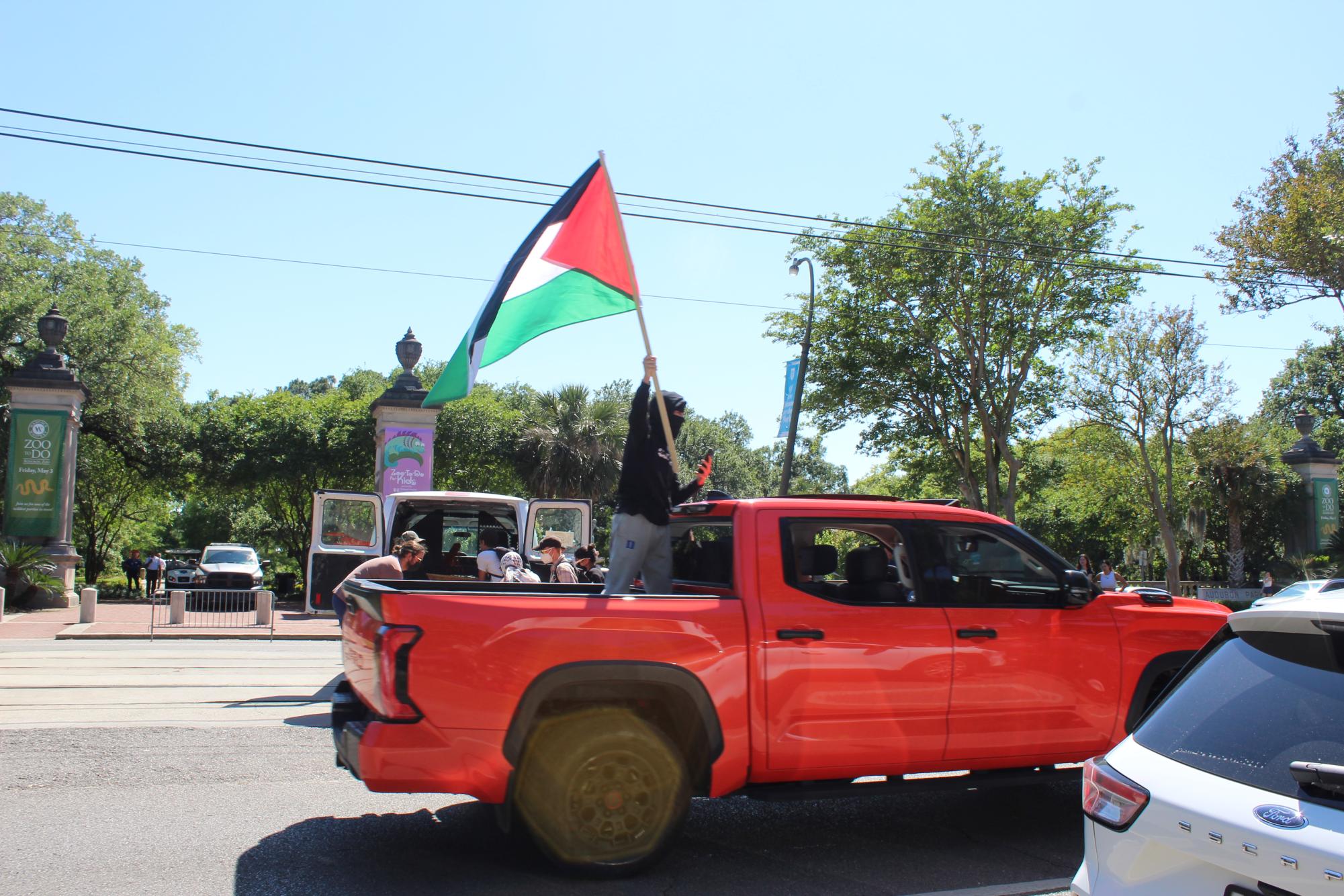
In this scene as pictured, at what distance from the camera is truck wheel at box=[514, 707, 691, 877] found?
4.48 m

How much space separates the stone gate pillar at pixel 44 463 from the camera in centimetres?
2370

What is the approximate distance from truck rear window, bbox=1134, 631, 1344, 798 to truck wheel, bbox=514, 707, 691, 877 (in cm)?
227

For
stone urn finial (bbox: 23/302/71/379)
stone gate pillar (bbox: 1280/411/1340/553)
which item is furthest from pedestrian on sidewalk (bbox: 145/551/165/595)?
stone gate pillar (bbox: 1280/411/1340/553)

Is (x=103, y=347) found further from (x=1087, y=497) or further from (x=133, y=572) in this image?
(x=1087, y=497)

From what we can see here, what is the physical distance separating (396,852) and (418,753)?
1.06 metres

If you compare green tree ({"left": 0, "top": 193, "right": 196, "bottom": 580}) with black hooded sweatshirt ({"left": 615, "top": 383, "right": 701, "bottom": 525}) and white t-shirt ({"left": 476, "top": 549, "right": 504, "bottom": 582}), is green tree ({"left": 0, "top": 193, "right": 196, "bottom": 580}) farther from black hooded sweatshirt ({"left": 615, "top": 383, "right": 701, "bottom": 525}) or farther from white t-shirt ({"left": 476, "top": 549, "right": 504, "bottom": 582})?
black hooded sweatshirt ({"left": 615, "top": 383, "right": 701, "bottom": 525})

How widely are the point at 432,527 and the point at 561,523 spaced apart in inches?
71.4

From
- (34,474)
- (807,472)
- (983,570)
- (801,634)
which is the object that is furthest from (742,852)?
(807,472)

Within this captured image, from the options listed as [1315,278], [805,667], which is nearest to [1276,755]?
[805,667]

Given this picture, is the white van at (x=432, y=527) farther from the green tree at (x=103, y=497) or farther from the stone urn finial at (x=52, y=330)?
the green tree at (x=103, y=497)

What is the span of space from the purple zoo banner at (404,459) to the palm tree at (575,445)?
25.7ft

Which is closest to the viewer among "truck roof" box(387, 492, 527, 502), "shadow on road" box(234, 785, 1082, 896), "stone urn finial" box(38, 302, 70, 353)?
"shadow on road" box(234, 785, 1082, 896)

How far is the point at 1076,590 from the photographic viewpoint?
5418mm

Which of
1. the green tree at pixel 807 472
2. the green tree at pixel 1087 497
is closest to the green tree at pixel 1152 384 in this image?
the green tree at pixel 1087 497
